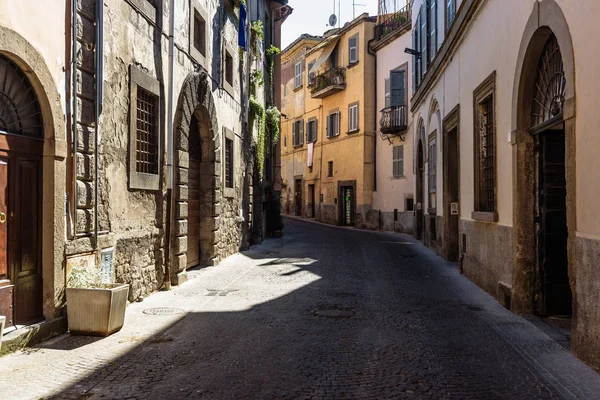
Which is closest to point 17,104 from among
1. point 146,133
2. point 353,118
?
point 146,133

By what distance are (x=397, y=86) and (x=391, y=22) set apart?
4.62 meters

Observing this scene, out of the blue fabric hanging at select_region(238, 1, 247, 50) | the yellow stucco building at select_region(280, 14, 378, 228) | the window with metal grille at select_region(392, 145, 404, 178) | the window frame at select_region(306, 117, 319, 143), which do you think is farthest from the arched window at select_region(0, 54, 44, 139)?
the window frame at select_region(306, 117, 319, 143)

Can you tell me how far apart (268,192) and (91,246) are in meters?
14.2

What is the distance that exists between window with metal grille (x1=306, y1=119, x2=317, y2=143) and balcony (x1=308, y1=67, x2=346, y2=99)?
2.10m

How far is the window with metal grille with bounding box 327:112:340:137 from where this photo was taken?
100.0 feet

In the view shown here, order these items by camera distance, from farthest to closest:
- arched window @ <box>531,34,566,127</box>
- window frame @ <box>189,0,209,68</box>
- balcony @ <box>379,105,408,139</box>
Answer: balcony @ <box>379,105,408,139</box> < window frame @ <box>189,0,209,68</box> < arched window @ <box>531,34,566,127</box>

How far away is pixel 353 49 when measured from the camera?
28688 mm

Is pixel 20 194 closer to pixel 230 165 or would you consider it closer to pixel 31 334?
pixel 31 334

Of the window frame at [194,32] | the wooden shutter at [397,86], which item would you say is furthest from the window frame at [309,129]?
the window frame at [194,32]

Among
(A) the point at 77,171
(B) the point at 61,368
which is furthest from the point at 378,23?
(B) the point at 61,368

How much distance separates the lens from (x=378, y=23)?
2784 cm

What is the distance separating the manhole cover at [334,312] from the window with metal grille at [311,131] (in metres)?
26.6

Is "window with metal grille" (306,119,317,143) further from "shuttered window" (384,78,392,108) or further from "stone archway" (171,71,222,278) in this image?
"stone archway" (171,71,222,278)

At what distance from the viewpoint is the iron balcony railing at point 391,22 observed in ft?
85.2
